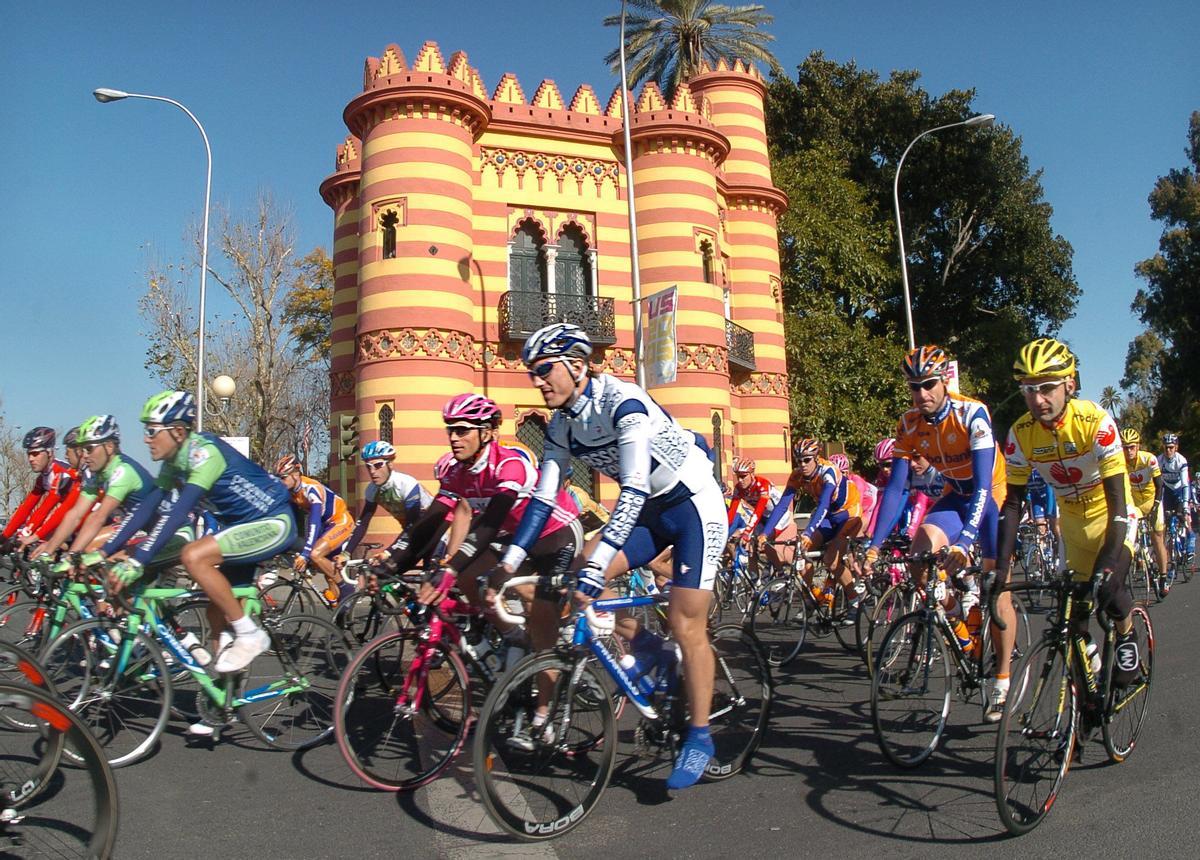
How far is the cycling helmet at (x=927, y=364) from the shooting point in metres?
5.59

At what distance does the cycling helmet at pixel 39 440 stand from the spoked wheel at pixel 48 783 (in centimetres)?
595

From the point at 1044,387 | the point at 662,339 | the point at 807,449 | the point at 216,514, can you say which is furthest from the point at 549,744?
the point at 662,339

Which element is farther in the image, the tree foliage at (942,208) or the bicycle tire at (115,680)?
the tree foliage at (942,208)

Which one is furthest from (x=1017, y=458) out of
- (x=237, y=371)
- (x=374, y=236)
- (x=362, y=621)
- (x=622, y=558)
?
(x=237, y=371)

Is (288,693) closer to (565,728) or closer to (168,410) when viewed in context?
(168,410)

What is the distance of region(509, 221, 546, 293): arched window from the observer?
23219 mm

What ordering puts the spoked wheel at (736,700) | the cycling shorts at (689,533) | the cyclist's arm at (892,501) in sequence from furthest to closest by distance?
the cyclist's arm at (892,501)
the spoked wheel at (736,700)
the cycling shorts at (689,533)

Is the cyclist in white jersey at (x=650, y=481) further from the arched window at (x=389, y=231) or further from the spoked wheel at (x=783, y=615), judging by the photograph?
the arched window at (x=389, y=231)

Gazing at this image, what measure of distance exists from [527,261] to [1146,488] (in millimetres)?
15862

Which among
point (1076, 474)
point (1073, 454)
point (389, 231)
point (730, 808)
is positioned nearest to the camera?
point (730, 808)

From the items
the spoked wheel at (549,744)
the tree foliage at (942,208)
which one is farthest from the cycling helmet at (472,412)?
the tree foliage at (942,208)

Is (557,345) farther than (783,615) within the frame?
No

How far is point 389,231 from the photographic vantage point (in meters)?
21.1

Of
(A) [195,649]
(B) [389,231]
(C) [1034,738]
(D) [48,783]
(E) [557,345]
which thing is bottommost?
(C) [1034,738]
